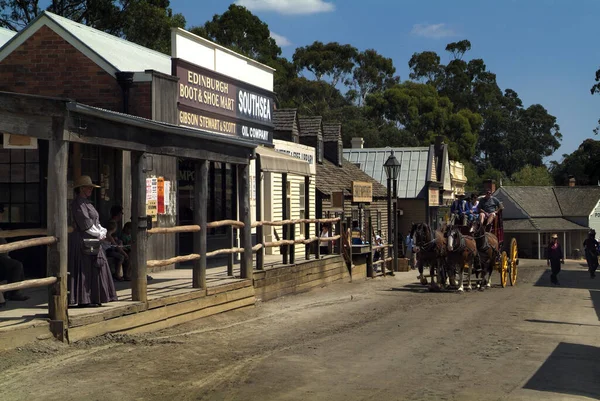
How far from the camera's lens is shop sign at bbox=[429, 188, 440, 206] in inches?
1885

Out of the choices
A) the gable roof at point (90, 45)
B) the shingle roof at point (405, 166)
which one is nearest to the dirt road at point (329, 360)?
the gable roof at point (90, 45)

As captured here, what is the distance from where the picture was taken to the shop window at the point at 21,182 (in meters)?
15.9

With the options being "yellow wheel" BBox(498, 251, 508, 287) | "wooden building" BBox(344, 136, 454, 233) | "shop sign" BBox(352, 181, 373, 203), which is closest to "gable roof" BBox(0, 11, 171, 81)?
"shop sign" BBox(352, 181, 373, 203)

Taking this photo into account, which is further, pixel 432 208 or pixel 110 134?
pixel 432 208

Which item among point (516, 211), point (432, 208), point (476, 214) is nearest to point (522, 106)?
point (516, 211)

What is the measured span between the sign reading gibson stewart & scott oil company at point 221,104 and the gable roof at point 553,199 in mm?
49626

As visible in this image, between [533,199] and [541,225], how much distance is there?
4.74 m

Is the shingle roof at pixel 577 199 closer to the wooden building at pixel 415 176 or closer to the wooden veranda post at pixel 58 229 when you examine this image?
the wooden building at pixel 415 176

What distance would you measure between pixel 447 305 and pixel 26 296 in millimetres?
8670

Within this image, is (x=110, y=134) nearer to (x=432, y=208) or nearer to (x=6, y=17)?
(x=6, y=17)

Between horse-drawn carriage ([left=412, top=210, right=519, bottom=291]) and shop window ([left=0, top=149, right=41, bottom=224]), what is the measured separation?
8516 mm

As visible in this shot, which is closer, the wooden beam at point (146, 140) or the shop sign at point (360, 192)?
the wooden beam at point (146, 140)

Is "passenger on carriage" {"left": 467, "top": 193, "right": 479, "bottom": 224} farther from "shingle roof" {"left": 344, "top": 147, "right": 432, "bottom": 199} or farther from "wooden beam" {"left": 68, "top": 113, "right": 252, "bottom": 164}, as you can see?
"shingle roof" {"left": 344, "top": 147, "right": 432, "bottom": 199}

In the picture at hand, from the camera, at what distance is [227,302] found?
14898mm
